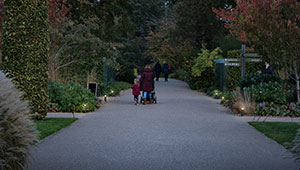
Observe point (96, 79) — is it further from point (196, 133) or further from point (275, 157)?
point (275, 157)

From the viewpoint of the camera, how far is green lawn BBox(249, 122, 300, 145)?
941 cm

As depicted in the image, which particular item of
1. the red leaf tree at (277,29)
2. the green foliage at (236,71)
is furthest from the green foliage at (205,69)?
the red leaf tree at (277,29)

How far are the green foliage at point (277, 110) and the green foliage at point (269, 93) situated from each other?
492 millimetres

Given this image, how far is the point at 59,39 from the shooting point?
17.4 meters

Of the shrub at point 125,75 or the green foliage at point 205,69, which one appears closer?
the green foliage at point 205,69

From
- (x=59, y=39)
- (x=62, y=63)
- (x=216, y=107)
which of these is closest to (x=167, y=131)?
(x=216, y=107)

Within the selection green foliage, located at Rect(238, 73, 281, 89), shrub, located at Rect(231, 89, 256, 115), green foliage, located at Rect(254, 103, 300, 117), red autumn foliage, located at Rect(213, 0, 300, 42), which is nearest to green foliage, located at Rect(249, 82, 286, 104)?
shrub, located at Rect(231, 89, 256, 115)

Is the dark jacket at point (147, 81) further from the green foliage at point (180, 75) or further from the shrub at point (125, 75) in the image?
the green foliage at point (180, 75)

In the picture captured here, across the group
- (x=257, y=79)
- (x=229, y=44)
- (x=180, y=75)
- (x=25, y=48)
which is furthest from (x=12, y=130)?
(x=180, y=75)

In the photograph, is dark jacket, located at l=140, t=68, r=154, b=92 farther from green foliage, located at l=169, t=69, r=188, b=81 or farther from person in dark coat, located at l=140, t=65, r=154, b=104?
green foliage, located at l=169, t=69, r=188, b=81

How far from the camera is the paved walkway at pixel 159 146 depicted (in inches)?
270

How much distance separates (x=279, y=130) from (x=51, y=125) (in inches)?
229

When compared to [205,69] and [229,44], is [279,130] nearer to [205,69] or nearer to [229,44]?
[205,69]

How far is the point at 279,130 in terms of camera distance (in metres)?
10.6
